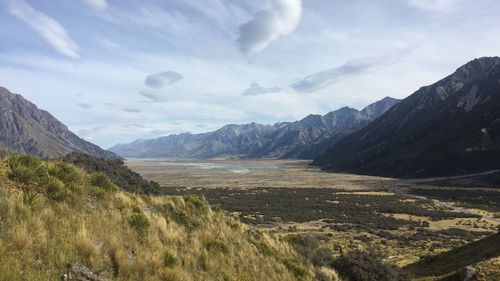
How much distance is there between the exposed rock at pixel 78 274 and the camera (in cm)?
648

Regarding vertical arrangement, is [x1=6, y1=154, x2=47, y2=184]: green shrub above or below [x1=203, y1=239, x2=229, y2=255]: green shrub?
above

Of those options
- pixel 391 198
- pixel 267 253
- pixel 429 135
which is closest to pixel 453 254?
pixel 267 253

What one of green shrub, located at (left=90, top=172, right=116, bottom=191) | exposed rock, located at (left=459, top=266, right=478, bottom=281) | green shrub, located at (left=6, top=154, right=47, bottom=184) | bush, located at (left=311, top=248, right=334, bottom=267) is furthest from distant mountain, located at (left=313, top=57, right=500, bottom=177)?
green shrub, located at (left=6, top=154, right=47, bottom=184)

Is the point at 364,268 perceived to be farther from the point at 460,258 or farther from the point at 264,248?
the point at 460,258

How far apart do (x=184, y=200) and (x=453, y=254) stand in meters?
16.5

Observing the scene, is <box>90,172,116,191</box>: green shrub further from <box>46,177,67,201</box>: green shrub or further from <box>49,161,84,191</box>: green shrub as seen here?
<box>46,177,67,201</box>: green shrub

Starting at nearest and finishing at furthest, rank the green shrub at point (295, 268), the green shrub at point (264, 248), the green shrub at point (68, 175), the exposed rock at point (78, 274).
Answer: the exposed rock at point (78, 274), the green shrub at point (68, 175), the green shrub at point (295, 268), the green shrub at point (264, 248)

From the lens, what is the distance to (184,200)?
1631cm

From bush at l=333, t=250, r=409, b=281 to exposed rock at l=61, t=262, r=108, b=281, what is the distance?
12.0 meters

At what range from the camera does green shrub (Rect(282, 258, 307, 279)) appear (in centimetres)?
1417

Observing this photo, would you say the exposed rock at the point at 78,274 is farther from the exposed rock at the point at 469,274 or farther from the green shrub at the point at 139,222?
the exposed rock at the point at 469,274

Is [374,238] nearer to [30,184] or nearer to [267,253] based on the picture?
[267,253]

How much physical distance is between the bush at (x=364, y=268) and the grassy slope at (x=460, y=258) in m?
3.89

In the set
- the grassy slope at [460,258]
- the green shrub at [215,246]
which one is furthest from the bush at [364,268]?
the green shrub at [215,246]
